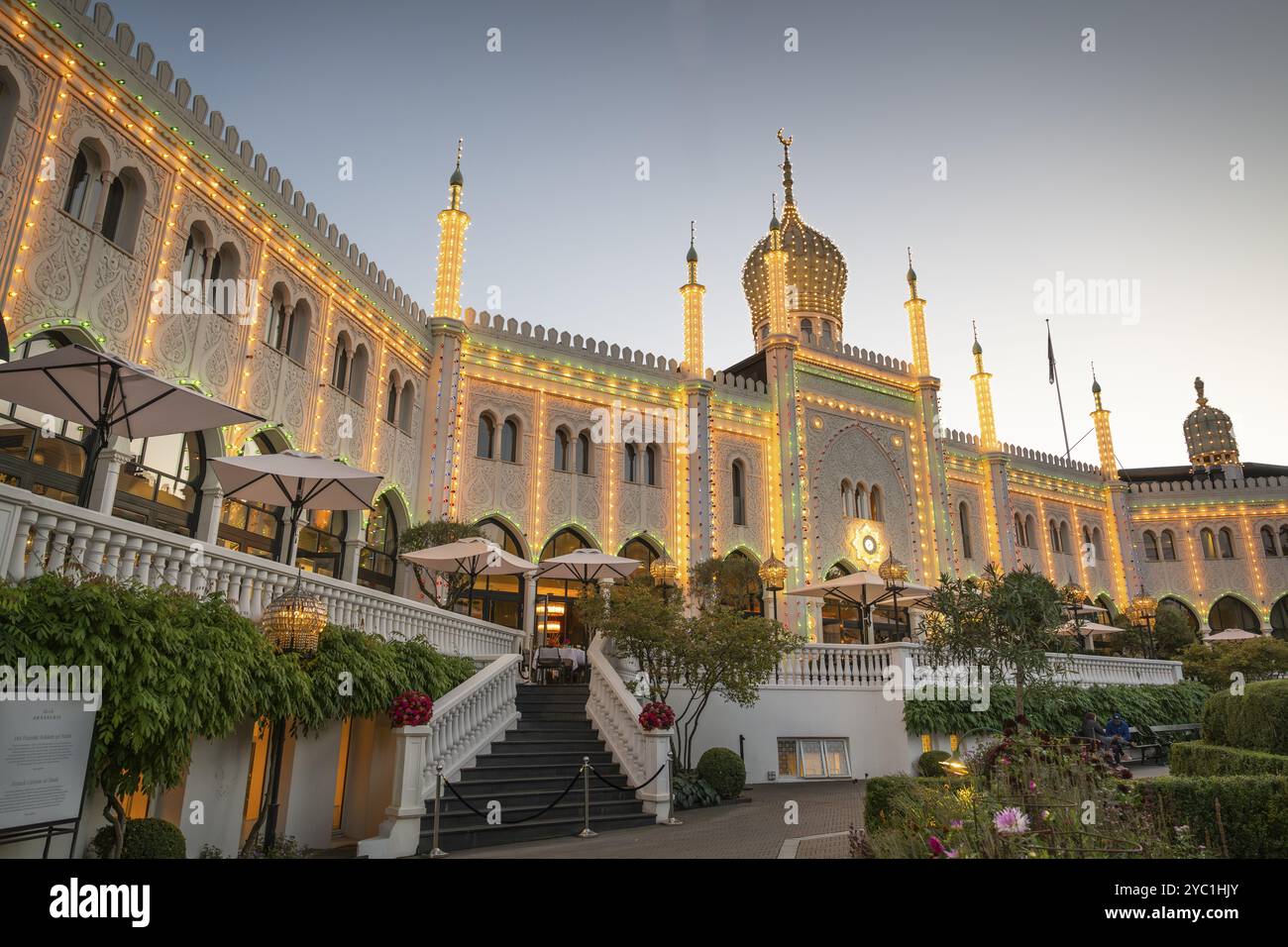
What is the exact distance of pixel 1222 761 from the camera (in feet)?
27.6

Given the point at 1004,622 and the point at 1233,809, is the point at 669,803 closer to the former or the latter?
the point at 1233,809

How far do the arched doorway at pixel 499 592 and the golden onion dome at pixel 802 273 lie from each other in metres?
15.5

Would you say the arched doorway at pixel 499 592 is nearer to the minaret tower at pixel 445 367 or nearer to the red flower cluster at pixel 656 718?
the minaret tower at pixel 445 367

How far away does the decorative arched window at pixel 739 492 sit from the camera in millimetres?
25016

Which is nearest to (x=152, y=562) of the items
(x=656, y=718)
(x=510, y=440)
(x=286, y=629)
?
(x=286, y=629)

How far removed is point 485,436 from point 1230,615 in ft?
112

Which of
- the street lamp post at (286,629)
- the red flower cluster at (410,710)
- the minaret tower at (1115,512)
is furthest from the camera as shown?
the minaret tower at (1115,512)

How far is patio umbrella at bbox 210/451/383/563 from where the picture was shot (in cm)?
1050

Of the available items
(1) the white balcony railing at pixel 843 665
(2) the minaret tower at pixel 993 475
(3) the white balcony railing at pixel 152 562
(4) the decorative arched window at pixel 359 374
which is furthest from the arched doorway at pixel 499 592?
(2) the minaret tower at pixel 993 475

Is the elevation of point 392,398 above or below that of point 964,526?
above

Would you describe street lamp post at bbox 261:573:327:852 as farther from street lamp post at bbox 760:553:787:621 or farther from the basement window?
street lamp post at bbox 760:553:787:621

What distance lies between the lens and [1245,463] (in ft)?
145

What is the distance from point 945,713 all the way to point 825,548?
32.0 feet

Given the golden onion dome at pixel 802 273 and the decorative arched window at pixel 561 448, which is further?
the golden onion dome at pixel 802 273
